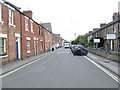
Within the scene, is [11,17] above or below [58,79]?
above

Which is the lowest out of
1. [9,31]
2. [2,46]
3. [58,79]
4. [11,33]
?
[58,79]

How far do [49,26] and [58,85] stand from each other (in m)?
82.3

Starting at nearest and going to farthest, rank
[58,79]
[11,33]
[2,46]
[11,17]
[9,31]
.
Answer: [58,79] < [2,46] < [9,31] < [11,33] < [11,17]

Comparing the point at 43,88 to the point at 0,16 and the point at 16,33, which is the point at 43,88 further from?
the point at 16,33

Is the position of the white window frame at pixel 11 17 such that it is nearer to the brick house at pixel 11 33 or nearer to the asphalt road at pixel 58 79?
the brick house at pixel 11 33

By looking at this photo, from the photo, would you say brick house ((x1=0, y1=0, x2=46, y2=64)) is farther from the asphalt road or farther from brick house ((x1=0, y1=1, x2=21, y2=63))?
the asphalt road

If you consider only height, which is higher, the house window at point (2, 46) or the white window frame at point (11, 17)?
the white window frame at point (11, 17)

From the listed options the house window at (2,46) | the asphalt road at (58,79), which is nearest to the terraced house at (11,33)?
the house window at (2,46)

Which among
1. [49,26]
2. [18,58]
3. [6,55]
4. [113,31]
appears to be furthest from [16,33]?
[49,26]

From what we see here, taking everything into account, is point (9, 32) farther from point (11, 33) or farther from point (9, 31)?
point (11, 33)

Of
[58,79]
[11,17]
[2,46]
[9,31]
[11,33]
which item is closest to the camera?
[58,79]

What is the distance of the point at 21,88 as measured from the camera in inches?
343

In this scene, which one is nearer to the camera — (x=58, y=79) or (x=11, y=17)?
(x=58, y=79)

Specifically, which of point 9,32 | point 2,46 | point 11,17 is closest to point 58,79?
point 2,46
